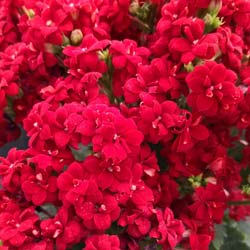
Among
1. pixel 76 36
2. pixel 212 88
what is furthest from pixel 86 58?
pixel 212 88

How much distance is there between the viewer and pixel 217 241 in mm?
879

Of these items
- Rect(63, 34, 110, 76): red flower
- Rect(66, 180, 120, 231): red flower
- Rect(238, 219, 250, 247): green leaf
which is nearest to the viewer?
Rect(66, 180, 120, 231): red flower

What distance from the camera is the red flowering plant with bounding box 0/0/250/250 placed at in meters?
0.67

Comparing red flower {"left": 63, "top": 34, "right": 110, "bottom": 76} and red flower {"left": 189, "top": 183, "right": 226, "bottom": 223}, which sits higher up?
red flower {"left": 63, "top": 34, "right": 110, "bottom": 76}

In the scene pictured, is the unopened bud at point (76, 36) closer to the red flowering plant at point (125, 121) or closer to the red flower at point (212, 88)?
the red flowering plant at point (125, 121)

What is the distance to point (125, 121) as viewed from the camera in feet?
2.18

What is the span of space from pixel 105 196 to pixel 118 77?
20 centimetres

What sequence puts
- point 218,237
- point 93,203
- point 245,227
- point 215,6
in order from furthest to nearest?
point 245,227
point 218,237
point 215,6
point 93,203

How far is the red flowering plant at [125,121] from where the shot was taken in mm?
666

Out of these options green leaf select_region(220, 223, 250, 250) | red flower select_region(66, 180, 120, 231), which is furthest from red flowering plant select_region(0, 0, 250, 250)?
green leaf select_region(220, 223, 250, 250)

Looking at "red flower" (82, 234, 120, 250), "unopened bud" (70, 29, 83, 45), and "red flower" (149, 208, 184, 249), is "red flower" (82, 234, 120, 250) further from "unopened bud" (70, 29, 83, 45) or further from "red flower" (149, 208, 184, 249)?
"unopened bud" (70, 29, 83, 45)

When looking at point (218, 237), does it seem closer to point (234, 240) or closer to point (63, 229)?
point (234, 240)

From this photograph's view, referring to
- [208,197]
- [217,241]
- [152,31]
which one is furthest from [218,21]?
[217,241]

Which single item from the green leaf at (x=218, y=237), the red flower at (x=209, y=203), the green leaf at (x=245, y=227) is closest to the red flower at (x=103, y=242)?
the red flower at (x=209, y=203)
